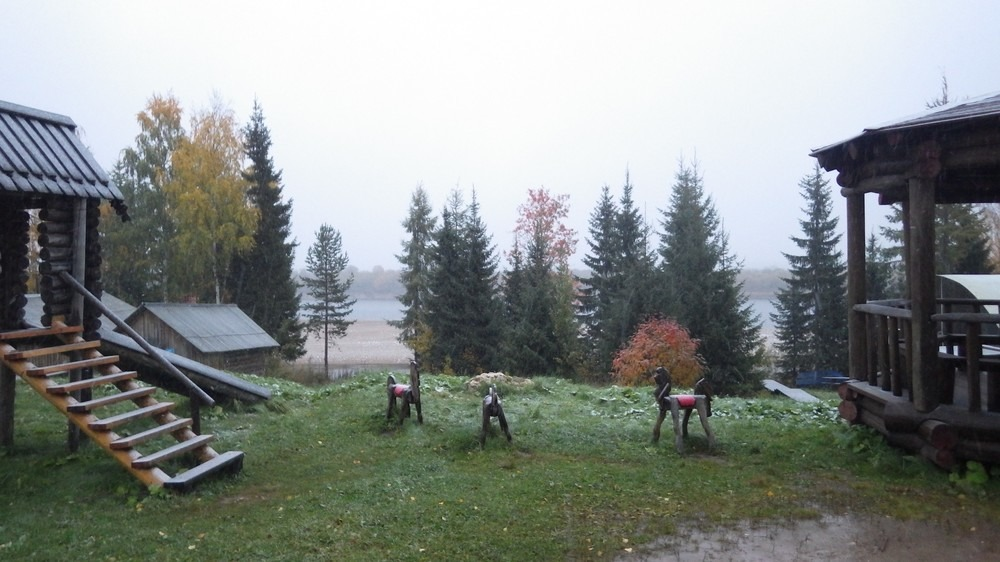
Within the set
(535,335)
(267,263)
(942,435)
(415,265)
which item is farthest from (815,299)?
(942,435)

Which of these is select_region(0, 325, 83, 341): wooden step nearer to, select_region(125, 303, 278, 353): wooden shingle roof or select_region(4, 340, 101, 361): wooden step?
select_region(4, 340, 101, 361): wooden step

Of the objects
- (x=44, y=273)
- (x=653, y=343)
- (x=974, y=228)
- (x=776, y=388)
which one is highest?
(x=974, y=228)

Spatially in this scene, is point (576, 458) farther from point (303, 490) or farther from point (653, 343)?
point (653, 343)

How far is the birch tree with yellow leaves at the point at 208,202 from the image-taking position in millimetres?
35312

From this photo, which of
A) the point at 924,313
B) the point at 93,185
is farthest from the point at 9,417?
the point at 924,313

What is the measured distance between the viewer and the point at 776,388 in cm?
2608

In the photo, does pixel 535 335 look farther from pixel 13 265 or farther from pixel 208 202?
pixel 13 265

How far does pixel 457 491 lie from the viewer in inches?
278

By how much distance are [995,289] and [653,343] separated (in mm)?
10607

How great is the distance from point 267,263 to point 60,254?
3345 cm

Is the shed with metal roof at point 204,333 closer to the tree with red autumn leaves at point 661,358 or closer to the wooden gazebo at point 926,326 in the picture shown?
the tree with red autumn leaves at point 661,358

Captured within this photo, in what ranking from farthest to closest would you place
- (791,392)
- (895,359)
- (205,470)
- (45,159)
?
(791,392) < (45,159) < (895,359) < (205,470)

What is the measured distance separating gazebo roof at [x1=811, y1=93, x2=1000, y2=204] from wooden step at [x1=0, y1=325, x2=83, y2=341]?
9.32 meters

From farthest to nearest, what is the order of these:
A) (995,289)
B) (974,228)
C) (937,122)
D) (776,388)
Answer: (974,228) < (776,388) < (995,289) < (937,122)
